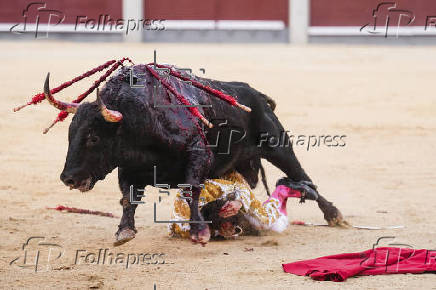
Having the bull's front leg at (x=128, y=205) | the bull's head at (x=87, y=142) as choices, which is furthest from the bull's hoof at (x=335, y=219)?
the bull's head at (x=87, y=142)

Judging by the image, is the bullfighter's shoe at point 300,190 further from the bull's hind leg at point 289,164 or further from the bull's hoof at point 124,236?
the bull's hoof at point 124,236

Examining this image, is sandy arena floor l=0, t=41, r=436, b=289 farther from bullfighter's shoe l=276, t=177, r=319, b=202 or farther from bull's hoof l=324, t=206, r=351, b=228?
bullfighter's shoe l=276, t=177, r=319, b=202

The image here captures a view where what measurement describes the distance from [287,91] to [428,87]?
186 cm

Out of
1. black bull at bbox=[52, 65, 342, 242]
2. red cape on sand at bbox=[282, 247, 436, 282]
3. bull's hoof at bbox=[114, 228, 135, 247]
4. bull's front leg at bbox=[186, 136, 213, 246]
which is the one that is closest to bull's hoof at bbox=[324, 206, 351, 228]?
black bull at bbox=[52, 65, 342, 242]

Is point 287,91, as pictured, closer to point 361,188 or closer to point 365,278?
point 361,188

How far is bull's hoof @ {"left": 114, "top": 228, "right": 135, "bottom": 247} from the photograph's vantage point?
16.2 feet

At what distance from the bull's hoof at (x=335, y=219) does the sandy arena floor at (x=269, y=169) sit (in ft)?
0.24

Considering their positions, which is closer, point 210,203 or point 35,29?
point 210,203

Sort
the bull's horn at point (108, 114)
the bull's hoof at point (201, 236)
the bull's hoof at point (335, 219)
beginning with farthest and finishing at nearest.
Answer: the bull's hoof at point (335, 219) → the bull's hoof at point (201, 236) → the bull's horn at point (108, 114)

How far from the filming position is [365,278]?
464cm

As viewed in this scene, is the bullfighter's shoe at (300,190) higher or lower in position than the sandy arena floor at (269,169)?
higher

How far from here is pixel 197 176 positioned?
5.09 m

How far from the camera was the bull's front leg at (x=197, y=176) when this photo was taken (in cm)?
488

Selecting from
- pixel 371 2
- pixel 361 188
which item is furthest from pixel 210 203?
pixel 371 2
